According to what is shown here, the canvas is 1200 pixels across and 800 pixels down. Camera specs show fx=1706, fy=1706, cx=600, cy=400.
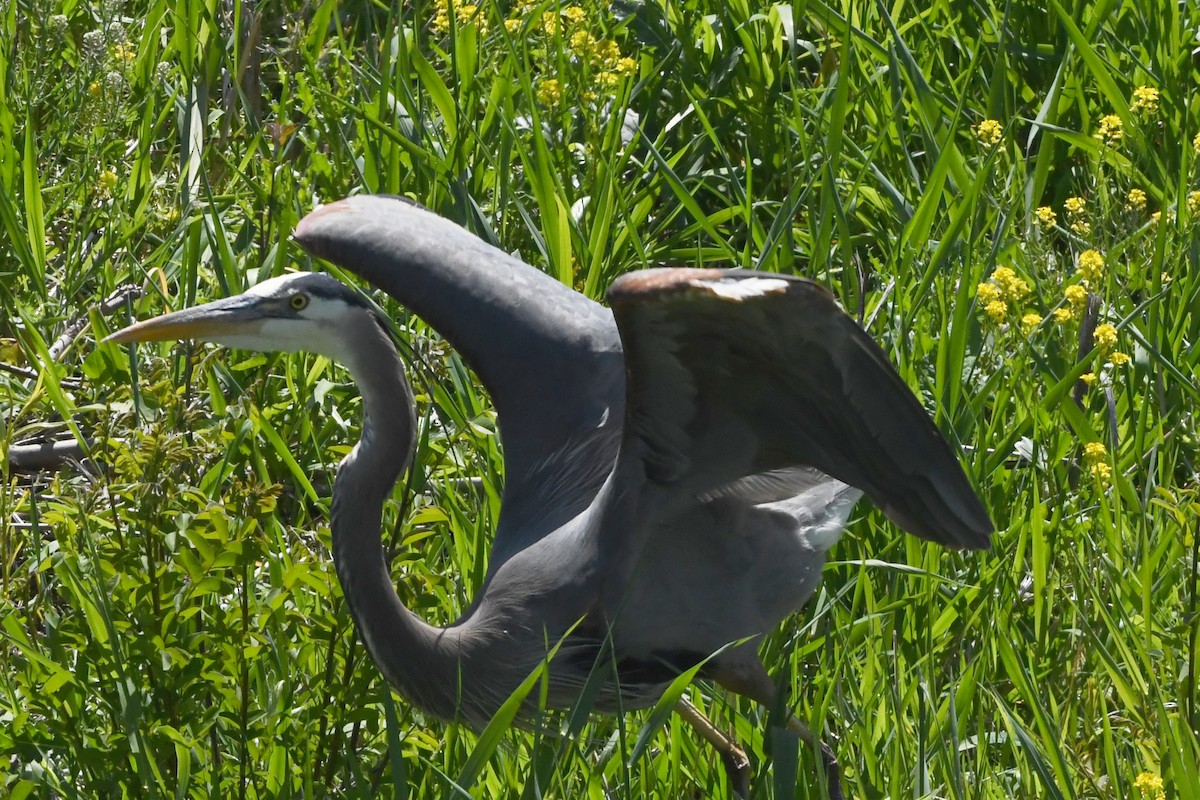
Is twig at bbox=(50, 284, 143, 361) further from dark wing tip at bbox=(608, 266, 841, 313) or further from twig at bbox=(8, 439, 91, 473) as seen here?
dark wing tip at bbox=(608, 266, 841, 313)

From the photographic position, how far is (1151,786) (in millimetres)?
2182

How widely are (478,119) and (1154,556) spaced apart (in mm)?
2102

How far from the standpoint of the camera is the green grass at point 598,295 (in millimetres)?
2475

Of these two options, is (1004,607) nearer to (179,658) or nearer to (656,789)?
(656,789)

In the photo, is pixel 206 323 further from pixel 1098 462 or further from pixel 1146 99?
pixel 1146 99

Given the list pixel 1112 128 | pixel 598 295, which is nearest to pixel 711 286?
pixel 598 295

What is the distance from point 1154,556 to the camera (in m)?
2.74

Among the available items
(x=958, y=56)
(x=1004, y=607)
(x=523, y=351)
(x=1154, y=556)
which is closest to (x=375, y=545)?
(x=523, y=351)

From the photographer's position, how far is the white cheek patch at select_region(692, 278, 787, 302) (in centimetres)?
223

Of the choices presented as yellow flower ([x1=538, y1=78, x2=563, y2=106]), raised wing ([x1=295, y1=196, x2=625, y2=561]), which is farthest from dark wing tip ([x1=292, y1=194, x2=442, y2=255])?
yellow flower ([x1=538, y1=78, x2=563, y2=106])

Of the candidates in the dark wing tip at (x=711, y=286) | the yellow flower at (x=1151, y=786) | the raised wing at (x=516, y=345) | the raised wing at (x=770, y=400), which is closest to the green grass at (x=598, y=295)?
the yellow flower at (x=1151, y=786)

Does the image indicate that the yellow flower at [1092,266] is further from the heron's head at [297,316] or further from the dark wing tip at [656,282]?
the heron's head at [297,316]

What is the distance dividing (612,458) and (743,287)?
2.77 feet

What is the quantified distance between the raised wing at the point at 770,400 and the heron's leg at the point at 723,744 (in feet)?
1.22
